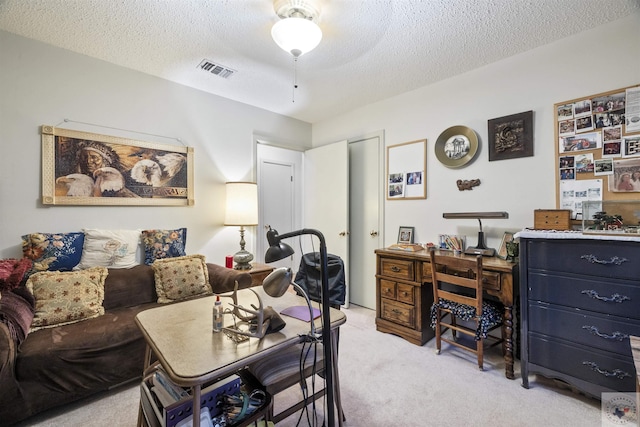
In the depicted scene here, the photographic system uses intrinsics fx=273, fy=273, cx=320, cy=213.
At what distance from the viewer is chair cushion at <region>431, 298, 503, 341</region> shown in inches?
80.9

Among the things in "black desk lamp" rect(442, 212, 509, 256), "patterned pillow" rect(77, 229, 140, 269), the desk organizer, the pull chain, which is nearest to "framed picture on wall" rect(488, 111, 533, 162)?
"black desk lamp" rect(442, 212, 509, 256)

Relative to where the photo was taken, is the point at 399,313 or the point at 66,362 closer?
the point at 66,362

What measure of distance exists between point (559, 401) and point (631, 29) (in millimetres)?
2555

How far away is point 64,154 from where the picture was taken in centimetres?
229

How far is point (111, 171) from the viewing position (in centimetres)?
251

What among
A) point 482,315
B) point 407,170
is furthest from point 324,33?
point 482,315

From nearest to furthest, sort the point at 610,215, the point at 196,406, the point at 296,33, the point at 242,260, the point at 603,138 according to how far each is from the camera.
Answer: the point at 196,406
the point at 296,33
the point at 610,215
the point at 603,138
the point at 242,260

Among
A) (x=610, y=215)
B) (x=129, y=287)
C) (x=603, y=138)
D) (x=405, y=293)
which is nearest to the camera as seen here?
(x=610, y=215)

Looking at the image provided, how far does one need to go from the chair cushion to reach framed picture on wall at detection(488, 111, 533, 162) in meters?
1.31

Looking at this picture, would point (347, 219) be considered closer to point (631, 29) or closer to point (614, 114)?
point (614, 114)

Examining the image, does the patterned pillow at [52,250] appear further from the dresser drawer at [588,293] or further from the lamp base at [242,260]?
the dresser drawer at [588,293]

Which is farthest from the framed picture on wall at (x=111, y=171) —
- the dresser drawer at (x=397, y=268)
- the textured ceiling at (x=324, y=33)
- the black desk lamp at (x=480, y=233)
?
the black desk lamp at (x=480, y=233)

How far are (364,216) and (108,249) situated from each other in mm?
2698

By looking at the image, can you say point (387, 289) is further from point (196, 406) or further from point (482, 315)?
point (196, 406)
